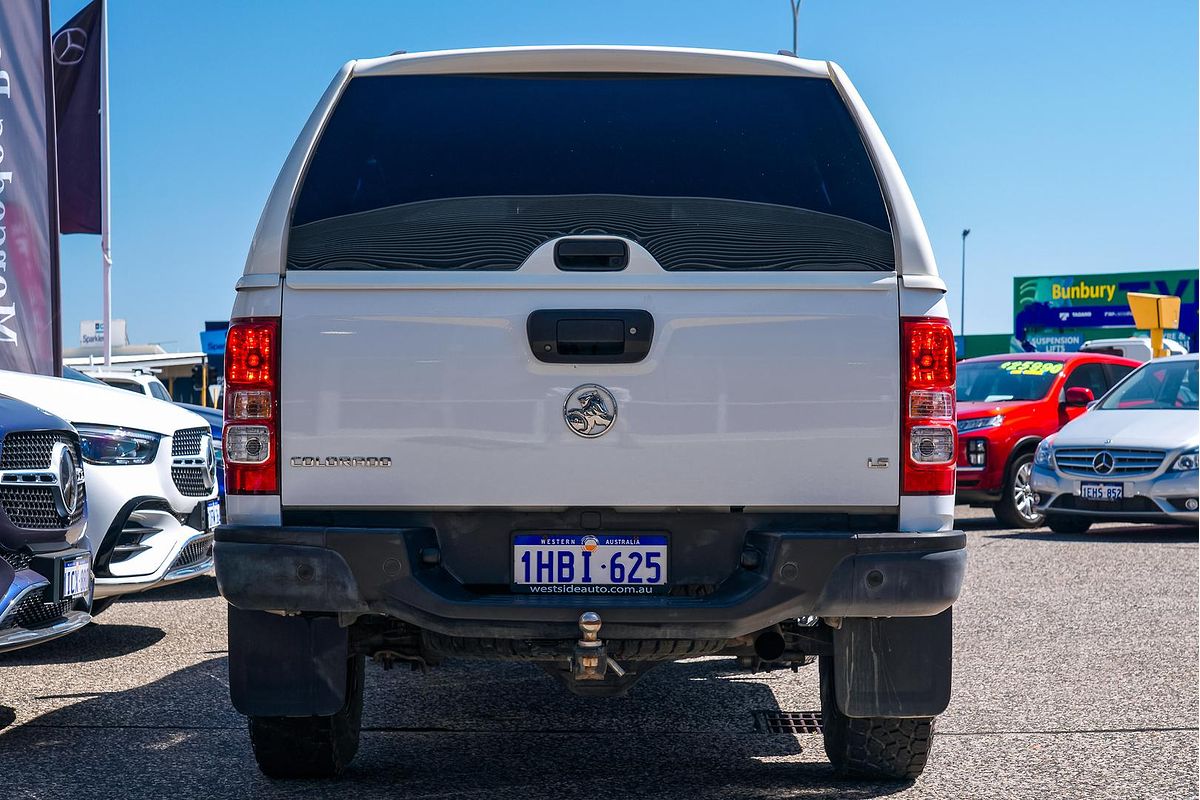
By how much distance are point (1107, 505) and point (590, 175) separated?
9.75 m

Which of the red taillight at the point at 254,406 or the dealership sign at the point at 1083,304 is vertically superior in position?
the dealership sign at the point at 1083,304

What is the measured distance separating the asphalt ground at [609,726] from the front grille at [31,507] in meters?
0.80

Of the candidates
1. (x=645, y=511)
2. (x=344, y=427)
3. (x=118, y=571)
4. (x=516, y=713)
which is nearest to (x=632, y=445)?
(x=645, y=511)

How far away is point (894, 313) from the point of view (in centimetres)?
375

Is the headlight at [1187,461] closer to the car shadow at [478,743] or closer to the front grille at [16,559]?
the car shadow at [478,743]

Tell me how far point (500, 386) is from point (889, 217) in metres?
1.20

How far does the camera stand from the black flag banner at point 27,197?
9.98 meters

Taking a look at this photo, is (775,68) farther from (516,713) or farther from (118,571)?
(118,571)

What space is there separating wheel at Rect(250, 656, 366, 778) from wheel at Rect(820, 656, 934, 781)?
59.8 inches

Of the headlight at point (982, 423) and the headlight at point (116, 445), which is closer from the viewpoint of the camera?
the headlight at point (116, 445)

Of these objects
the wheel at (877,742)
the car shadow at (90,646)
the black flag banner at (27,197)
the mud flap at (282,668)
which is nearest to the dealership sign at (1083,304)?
the black flag banner at (27,197)

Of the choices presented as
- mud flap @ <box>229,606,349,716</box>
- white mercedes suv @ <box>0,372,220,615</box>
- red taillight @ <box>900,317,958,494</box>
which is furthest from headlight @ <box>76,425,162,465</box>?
red taillight @ <box>900,317,958,494</box>

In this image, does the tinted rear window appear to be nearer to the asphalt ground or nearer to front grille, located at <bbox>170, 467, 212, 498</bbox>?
the asphalt ground

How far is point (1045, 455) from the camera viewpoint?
12.9 metres
